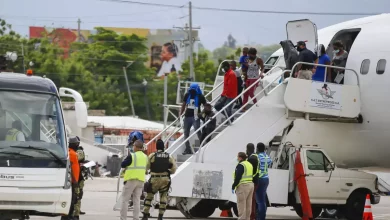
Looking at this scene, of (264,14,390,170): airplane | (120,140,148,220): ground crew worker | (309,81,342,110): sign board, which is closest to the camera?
(120,140,148,220): ground crew worker

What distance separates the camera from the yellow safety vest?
1577 cm

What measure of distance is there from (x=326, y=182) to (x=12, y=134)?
9242mm

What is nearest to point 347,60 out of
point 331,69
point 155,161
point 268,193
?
point 331,69

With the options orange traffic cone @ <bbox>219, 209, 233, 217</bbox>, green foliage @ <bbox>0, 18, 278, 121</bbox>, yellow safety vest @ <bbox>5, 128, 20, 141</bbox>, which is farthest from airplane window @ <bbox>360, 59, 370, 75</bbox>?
green foliage @ <bbox>0, 18, 278, 121</bbox>

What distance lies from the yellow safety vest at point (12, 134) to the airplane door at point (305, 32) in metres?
9.69

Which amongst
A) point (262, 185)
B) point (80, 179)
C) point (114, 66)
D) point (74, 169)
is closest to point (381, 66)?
point (262, 185)

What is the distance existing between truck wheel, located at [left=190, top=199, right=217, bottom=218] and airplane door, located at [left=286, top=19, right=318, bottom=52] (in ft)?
14.9

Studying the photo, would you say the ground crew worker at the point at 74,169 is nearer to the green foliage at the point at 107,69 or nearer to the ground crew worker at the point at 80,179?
the ground crew worker at the point at 80,179

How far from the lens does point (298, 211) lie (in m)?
23.3

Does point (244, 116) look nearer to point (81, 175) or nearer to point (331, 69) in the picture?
point (331, 69)

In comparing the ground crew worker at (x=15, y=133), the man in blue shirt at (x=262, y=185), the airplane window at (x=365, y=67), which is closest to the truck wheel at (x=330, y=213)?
the airplane window at (x=365, y=67)

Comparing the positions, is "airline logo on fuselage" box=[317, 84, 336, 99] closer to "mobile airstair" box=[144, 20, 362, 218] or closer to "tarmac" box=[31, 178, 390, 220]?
"mobile airstair" box=[144, 20, 362, 218]

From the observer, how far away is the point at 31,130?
16.0m

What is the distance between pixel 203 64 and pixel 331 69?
284 ft
